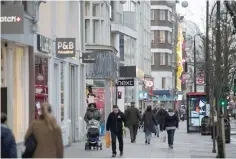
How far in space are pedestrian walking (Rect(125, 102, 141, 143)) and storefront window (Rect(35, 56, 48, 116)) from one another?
8.14m

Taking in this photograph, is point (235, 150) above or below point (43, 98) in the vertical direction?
below

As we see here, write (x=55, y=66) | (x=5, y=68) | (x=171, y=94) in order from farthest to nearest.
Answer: (x=171, y=94), (x=55, y=66), (x=5, y=68)

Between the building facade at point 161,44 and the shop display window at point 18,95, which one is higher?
the building facade at point 161,44

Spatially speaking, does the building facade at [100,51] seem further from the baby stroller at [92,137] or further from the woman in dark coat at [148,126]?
the baby stroller at [92,137]

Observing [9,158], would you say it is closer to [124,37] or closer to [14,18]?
[14,18]

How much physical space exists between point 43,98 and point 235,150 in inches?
332

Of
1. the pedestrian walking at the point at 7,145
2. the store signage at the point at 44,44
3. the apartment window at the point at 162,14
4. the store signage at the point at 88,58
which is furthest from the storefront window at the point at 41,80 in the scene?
the apartment window at the point at 162,14

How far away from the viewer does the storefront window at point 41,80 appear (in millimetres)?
21969

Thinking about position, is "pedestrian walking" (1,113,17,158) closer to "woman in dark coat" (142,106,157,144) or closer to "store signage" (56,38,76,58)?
"store signage" (56,38,76,58)

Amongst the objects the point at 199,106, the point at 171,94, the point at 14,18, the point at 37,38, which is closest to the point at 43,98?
the point at 37,38

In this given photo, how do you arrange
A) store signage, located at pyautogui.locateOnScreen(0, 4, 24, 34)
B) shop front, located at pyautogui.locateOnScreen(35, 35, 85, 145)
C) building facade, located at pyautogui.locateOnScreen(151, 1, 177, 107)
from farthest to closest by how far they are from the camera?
building facade, located at pyautogui.locateOnScreen(151, 1, 177, 107), shop front, located at pyautogui.locateOnScreen(35, 35, 85, 145), store signage, located at pyautogui.locateOnScreen(0, 4, 24, 34)

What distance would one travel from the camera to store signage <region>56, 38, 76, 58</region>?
2436 centimetres

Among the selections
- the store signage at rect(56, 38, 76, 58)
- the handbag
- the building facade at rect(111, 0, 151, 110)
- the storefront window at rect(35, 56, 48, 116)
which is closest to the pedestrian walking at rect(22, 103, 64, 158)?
the handbag

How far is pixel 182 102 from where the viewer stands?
119 metres
